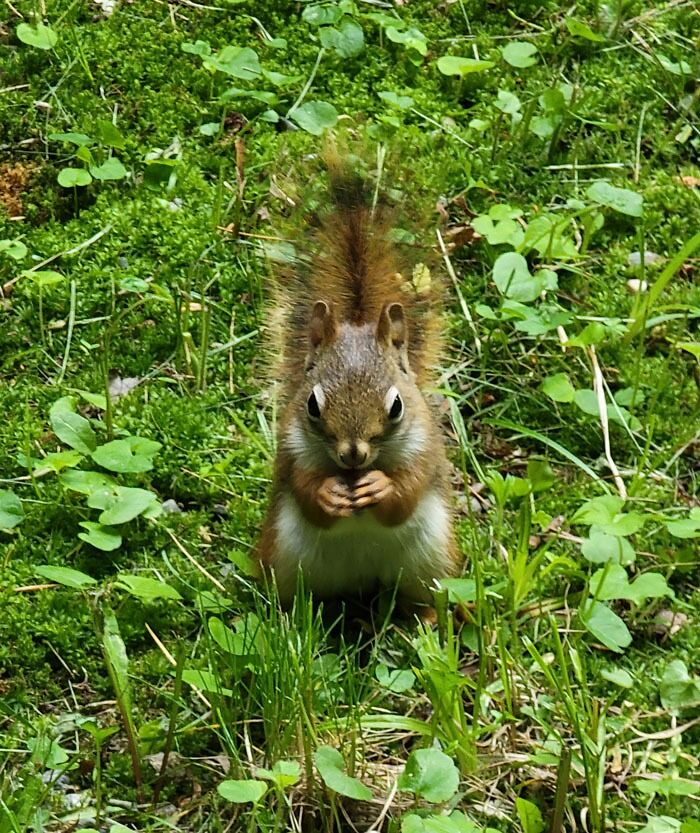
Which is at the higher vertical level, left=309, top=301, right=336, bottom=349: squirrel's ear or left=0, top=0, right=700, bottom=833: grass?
left=309, top=301, right=336, bottom=349: squirrel's ear

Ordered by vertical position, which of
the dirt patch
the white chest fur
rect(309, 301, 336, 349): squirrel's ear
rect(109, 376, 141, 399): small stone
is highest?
rect(309, 301, 336, 349): squirrel's ear

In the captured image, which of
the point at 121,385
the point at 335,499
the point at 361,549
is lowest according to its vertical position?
the point at 121,385

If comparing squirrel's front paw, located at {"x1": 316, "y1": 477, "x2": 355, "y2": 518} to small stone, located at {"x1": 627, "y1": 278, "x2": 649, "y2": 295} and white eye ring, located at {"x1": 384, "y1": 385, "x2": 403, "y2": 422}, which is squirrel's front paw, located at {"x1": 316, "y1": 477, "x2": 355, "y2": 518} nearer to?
white eye ring, located at {"x1": 384, "y1": 385, "x2": 403, "y2": 422}

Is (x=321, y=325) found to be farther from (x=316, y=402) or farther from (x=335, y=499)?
(x=335, y=499)

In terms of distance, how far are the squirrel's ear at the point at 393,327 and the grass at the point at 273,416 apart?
375 mm

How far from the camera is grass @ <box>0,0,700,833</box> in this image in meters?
2.29

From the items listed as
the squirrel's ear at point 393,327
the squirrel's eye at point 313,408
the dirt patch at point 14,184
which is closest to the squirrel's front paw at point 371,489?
the squirrel's eye at point 313,408

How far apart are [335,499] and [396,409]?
0.18 metres

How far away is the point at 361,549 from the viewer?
2486 millimetres

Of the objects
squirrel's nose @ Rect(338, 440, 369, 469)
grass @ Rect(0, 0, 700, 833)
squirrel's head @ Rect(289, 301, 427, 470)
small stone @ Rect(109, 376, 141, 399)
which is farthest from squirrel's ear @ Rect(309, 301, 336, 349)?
small stone @ Rect(109, 376, 141, 399)

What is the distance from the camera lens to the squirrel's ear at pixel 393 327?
2.43 meters

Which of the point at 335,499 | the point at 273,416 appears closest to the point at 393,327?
the point at 335,499

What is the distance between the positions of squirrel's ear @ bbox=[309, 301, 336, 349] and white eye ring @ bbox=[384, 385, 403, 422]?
0.52 feet

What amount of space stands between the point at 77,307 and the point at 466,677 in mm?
1393
